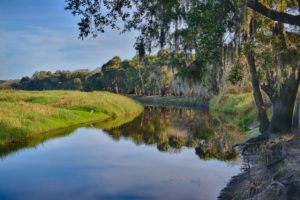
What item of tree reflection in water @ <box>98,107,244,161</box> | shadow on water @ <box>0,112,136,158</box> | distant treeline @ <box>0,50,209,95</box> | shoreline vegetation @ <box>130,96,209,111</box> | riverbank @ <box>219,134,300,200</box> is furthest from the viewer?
distant treeline @ <box>0,50,209,95</box>

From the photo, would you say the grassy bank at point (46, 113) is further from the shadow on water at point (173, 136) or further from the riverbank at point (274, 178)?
the riverbank at point (274, 178)

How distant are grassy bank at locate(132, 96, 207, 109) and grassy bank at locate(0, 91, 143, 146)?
674 inches

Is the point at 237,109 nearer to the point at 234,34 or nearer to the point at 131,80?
the point at 234,34

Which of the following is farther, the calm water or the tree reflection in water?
the tree reflection in water

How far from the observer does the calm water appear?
17.2 m

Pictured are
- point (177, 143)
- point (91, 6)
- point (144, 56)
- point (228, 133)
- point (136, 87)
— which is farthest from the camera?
point (136, 87)

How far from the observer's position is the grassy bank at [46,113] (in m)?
31.9

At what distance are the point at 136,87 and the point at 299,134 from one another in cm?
9859

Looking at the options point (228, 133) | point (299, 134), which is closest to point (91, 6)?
point (299, 134)

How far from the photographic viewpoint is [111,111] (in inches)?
2227

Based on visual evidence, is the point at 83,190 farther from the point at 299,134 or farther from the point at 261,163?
the point at 299,134

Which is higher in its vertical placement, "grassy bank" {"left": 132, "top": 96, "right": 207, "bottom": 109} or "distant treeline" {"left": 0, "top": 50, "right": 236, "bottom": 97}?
"distant treeline" {"left": 0, "top": 50, "right": 236, "bottom": 97}

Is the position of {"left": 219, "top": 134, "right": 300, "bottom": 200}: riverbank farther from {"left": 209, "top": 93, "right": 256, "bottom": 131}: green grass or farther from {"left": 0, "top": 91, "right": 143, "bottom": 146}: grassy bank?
{"left": 209, "top": 93, "right": 256, "bottom": 131}: green grass

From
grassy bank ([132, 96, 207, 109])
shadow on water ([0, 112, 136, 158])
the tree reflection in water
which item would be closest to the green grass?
the tree reflection in water
